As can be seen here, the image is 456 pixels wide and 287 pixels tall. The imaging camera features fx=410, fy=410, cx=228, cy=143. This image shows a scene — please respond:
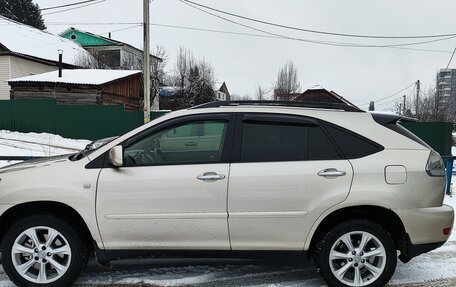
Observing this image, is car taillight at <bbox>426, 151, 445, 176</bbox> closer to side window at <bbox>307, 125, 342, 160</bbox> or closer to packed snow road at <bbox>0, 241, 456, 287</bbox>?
side window at <bbox>307, 125, 342, 160</bbox>

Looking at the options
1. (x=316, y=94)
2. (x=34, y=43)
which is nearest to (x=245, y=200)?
(x=34, y=43)

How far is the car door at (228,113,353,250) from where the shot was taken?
365 cm

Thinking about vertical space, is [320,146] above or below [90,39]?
below

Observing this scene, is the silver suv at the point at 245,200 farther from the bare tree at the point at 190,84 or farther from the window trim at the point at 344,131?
the bare tree at the point at 190,84

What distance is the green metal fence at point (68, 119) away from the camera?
836 inches

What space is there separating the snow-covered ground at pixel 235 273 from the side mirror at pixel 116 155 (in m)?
1.26

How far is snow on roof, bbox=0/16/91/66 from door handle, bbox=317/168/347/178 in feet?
100

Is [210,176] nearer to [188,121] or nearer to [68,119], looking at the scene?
[188,121]

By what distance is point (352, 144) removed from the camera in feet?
12.4

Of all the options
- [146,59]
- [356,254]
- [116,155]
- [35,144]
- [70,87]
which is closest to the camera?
[116,155]

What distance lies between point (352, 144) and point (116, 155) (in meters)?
2.14

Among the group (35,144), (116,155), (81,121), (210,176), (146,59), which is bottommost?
(35,144)

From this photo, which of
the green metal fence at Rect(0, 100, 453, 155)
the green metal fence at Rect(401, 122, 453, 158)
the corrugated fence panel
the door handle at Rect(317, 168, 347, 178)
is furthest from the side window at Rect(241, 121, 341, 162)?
the corrugated fence panel

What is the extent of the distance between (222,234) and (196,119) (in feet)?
3.62
